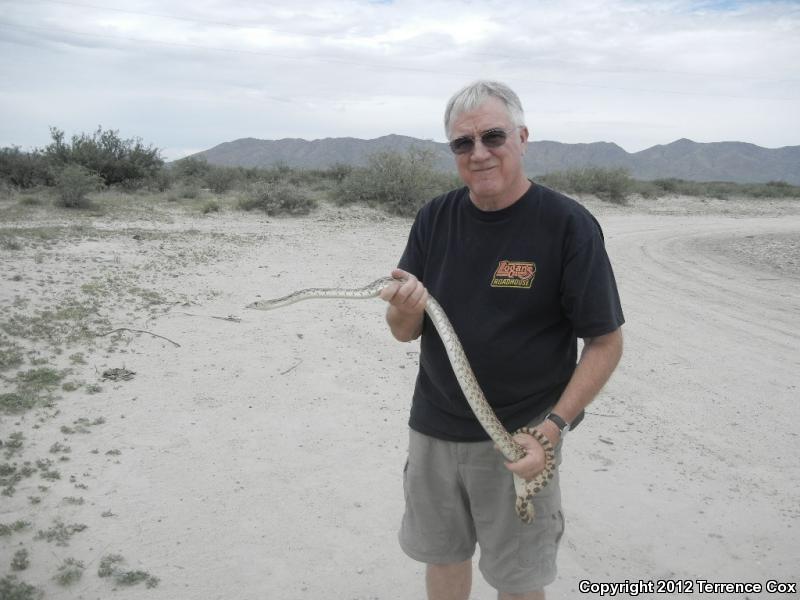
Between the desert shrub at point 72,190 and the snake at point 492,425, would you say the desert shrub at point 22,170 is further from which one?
the snake at point 492,425

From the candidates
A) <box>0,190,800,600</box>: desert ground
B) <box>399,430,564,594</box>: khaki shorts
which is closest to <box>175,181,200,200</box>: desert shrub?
<box>0,190,800,600</box>: desert ground

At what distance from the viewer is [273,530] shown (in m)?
3.81

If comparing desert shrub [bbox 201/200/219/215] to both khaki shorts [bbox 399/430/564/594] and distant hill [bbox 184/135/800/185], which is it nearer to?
khaki shorts [bbox 399/430/564/594]

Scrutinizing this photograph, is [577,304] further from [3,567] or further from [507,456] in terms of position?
[3,567]

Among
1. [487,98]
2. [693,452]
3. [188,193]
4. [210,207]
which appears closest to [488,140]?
[487,98]

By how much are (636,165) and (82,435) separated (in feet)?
385

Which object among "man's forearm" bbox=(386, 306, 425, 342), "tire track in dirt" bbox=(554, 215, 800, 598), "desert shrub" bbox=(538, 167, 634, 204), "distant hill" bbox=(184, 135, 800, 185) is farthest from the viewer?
"distant hill" bbox=(184, 135, 800, 185)

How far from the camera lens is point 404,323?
285 cm

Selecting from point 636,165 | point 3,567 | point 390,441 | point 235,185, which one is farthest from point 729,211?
point 636,165

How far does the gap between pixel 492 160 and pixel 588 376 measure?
0.93 m

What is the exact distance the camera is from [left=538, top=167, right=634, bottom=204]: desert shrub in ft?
102

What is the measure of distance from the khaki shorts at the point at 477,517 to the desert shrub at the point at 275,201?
15944 millimetres

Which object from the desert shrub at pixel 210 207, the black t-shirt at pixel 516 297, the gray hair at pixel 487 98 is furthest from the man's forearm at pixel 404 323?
the desert shrub at pixel 210 207

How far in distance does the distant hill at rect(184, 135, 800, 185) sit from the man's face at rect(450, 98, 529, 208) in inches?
3663
